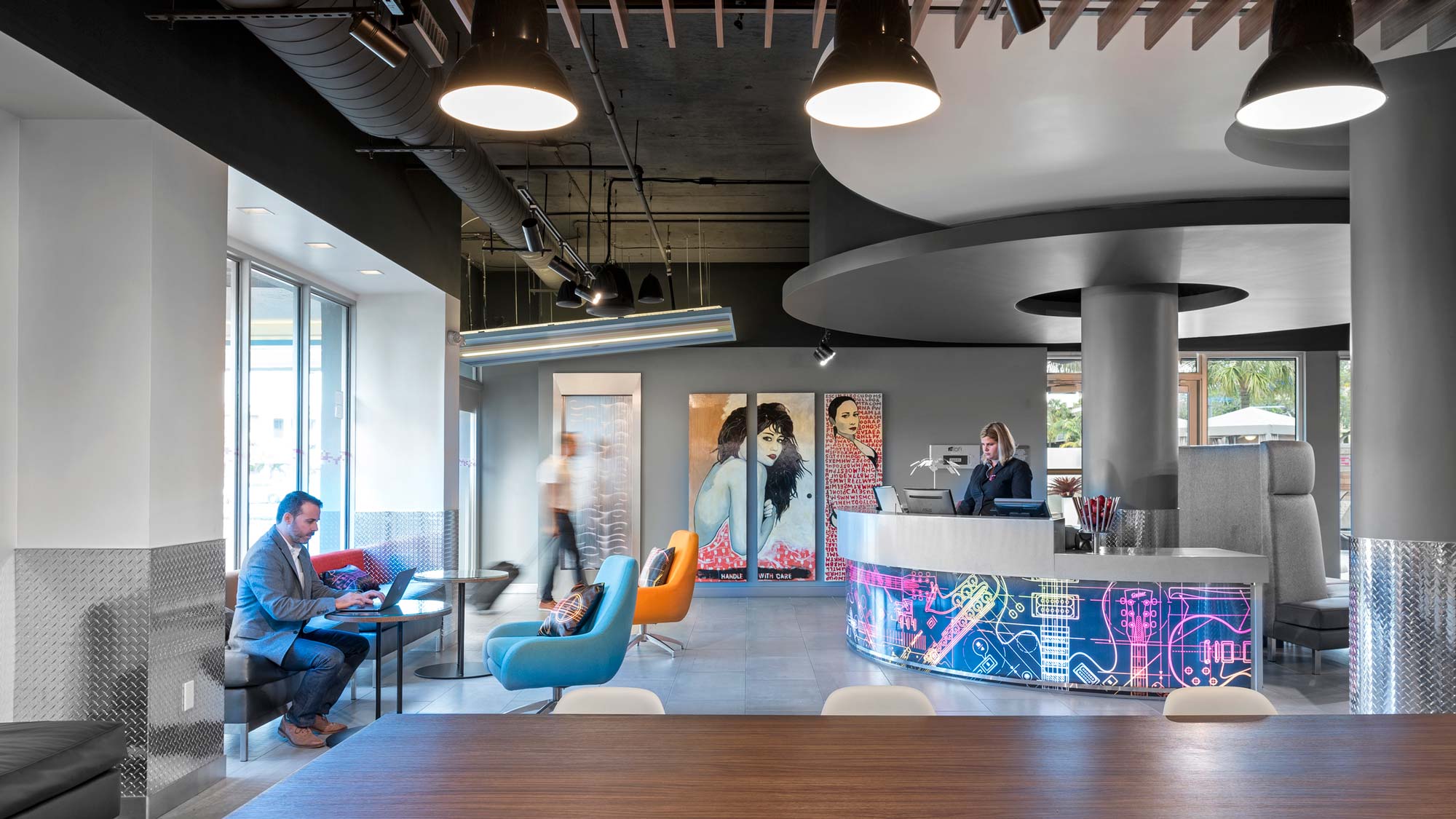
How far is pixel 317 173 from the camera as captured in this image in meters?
5.76

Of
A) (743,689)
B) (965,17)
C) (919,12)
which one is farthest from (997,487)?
(919,12)

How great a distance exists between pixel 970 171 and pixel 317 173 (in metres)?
3.96

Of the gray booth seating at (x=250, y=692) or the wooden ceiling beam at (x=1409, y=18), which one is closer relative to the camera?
the wooden ceiling beam at (x=1409, y=18)

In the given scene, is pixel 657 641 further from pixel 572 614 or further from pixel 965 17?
pixel 965 17

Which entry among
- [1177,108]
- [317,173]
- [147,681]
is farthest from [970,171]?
[147,681]

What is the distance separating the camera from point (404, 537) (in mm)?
8391

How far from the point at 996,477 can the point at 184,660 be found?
18.1 feet

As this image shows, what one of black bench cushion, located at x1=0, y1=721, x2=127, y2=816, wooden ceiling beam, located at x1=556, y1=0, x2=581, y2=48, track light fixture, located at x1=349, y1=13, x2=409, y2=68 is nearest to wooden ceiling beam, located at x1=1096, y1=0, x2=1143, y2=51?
wooden ceiling beam, located at x1=556, y1=0, x2=581, y2=48

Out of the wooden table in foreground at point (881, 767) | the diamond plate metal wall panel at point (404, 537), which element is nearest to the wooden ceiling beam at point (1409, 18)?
the wooden table in foreground at point (881, 767)

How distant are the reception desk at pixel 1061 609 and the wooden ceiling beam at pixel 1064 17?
3539 millimetres

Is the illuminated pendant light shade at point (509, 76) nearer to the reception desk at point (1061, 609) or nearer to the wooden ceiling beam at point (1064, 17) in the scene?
the wooden ceiling beam at point (1064, 17)

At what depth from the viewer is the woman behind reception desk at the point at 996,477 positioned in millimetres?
7289

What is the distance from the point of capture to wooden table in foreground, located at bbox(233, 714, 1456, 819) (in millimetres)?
1847

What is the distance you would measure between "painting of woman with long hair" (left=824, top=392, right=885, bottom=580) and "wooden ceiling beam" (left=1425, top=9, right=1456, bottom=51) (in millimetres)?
7850
